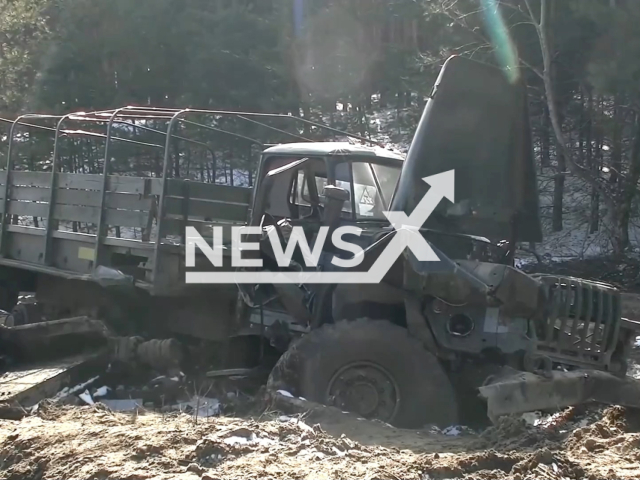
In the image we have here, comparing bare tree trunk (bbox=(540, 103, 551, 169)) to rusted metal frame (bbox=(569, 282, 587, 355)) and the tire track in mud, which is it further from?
the tire track in mud

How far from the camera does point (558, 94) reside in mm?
15875

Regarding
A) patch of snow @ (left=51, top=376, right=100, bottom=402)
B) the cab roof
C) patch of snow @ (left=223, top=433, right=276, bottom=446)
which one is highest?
the cab roof

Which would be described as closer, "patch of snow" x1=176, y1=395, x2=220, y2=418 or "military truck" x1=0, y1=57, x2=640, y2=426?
"military truck" x1=0, y1=57, x2=640, y2=426

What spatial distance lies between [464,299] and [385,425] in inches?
41.3

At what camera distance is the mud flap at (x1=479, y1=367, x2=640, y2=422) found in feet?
16.6

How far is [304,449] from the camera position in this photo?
4.52 metres

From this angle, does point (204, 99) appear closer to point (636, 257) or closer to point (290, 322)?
point (636, 257)

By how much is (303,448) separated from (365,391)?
1259mm

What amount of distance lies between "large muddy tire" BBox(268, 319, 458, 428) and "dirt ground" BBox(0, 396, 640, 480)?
25 centimetres

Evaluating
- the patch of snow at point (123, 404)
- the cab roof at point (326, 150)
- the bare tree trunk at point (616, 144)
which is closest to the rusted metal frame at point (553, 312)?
the cab roof at point (326, 150)

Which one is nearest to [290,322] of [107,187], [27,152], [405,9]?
[107,187]

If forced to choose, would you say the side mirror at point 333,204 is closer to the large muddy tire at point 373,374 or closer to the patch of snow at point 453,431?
the large muddy tire at point 373,374
